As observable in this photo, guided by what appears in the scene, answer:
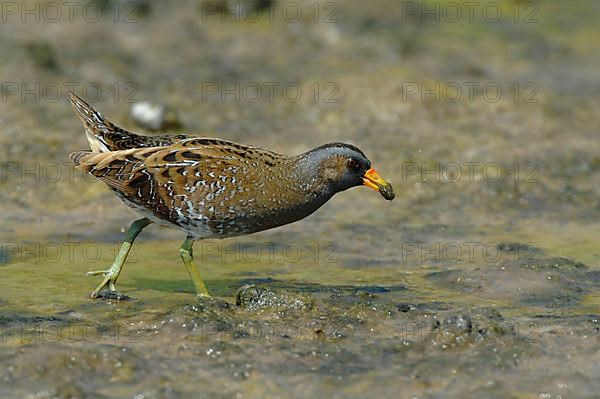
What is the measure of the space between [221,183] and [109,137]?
4.07ft

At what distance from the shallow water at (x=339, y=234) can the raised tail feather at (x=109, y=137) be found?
3.51ft

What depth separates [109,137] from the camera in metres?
8.65

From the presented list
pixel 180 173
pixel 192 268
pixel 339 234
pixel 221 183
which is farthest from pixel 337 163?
→ pixel 339 234

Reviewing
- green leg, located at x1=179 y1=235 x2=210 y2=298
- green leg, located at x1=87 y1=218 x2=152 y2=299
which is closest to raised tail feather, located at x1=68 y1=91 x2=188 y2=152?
green leg, located at x1=87 y1=218 x2=152 y2=299

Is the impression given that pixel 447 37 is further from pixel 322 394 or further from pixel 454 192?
pixel 322 394

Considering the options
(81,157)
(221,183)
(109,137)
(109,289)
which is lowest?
(109,289)

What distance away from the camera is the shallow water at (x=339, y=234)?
21.5 feet

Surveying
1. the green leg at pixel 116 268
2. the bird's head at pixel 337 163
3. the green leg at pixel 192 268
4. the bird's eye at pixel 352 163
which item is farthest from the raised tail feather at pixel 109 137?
the bird's eye at pixel 352 163

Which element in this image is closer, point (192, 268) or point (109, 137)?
point (192, 268)

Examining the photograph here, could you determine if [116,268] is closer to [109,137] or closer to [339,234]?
[109,137]

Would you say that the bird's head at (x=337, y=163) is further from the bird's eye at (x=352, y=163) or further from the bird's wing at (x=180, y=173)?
the bird's wing at (x=180, y=173)

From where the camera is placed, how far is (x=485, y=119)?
543 inches

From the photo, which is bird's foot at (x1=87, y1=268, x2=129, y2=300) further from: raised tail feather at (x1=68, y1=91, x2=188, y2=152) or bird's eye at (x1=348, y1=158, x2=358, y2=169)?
bird's eye at (x1=348, y1=158, x2=358, y2=169)

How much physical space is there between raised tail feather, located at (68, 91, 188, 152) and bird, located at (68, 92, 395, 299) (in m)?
0.21
